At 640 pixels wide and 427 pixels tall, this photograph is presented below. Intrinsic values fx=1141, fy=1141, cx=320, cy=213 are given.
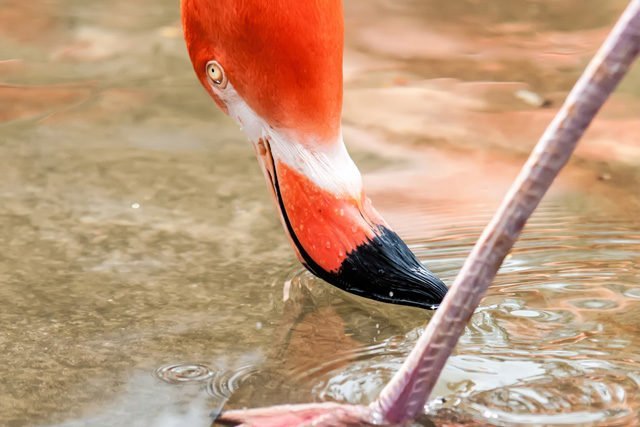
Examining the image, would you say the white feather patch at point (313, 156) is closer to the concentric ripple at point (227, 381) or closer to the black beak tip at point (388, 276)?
the black beak tip at point (388, 276)

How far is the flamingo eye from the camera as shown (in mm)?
1894

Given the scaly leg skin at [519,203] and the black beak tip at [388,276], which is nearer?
the scaly leg skin at [519,203]

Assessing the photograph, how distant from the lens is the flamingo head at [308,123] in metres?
1.80

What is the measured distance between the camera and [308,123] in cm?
187

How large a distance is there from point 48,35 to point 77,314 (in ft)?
5.30

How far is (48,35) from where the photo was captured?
337 centimetres

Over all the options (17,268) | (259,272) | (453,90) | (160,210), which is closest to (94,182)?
(160,210)

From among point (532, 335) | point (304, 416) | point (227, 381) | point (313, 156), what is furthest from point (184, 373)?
point (532, 335)

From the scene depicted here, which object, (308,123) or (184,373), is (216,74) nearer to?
(308,123)

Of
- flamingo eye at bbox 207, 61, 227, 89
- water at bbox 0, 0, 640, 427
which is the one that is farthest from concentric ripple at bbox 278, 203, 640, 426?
flamingo eye at bbox 207, 61, 227, 89

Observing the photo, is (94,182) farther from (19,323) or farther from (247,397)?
(247,397)

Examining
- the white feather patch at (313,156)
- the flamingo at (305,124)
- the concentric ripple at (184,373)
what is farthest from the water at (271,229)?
the white feather patch at (313,156)

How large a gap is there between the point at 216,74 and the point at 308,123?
0.59 feet

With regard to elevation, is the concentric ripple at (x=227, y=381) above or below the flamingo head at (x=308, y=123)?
below
